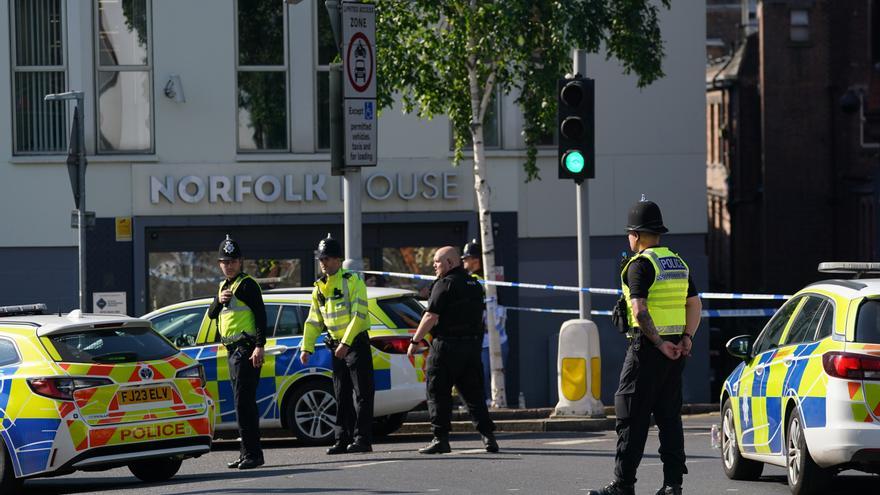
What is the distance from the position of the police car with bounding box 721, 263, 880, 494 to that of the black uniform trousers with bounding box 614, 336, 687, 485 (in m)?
0.83

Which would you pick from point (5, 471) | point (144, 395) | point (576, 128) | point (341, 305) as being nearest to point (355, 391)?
point (341, 305)

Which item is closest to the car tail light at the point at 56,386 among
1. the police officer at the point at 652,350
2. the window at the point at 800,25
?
the police officer at the point at 652,350

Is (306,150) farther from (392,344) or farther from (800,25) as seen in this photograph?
(800,25)

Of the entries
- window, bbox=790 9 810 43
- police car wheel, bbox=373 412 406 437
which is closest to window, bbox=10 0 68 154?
police car wheel, bbox=373 412 406 437

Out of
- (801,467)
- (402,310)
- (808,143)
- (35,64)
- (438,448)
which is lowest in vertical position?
(438,448)

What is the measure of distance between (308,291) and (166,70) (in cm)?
751

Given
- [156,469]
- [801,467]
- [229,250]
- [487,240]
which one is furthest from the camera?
[487,240]

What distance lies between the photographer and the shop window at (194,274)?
22.2 m

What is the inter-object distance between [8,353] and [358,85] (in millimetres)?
5116

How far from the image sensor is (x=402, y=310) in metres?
Answer: 15.1

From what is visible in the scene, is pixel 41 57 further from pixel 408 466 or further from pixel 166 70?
pixel 408 466

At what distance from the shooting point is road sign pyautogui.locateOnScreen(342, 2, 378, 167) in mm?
15305

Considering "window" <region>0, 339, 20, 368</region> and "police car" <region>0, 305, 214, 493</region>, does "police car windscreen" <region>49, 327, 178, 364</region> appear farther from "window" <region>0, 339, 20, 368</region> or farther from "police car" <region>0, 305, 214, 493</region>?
"window" <region>0, 339, 20, 368</region>

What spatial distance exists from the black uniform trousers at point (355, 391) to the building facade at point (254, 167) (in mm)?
8184
